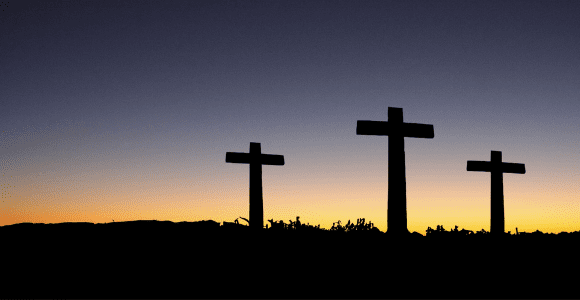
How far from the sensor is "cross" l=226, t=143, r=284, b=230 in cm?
1511

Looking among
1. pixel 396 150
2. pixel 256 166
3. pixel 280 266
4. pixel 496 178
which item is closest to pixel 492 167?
pixel 496 178

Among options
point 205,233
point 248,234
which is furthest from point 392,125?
point 205,233

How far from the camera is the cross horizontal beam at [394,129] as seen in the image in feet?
39.2

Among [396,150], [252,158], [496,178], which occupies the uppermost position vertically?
[252,158]

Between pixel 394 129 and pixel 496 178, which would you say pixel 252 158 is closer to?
pixel 394 129

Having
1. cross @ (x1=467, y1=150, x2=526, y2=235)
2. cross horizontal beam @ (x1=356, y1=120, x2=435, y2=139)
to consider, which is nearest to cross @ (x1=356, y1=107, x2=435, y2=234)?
cross horizontal beam @ (x1=356, y1=120, x2=435, y2=139)

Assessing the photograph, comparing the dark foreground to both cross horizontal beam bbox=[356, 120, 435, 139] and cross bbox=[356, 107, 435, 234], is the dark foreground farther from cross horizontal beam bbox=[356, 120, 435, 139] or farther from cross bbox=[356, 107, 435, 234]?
cross horizontal beam bbox=[356, 120, 435, 139]

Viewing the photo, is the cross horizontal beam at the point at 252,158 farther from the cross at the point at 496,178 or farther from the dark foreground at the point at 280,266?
the cross at the point at 496,178

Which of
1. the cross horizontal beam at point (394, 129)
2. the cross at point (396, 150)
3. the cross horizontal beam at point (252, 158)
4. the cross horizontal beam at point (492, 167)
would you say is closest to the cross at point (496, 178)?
the cross horizontal beam at point (492, 167)

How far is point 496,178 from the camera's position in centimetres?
1622

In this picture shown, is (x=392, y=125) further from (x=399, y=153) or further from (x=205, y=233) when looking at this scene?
(x=205, y=233)

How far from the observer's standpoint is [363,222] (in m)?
14.1

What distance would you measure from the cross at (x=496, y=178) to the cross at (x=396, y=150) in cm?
446

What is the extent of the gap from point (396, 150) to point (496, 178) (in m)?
5.86
